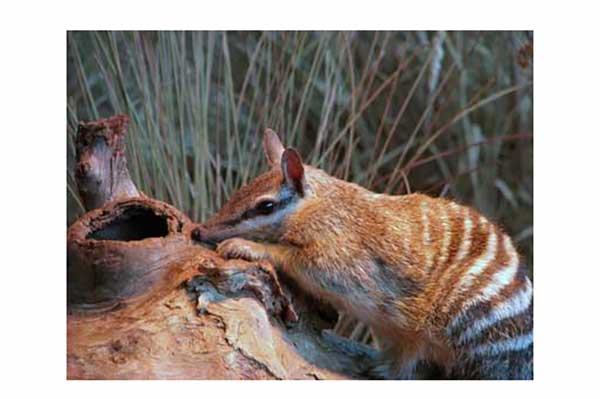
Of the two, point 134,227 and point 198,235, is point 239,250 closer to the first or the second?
point 198,235

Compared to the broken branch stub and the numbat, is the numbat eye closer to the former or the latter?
the numbat

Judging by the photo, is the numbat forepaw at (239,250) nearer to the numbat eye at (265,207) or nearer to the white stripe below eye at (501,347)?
the numbat eye at (265,207)

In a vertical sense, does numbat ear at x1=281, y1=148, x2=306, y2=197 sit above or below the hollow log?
above

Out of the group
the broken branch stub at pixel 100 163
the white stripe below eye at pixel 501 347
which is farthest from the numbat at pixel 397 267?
the broken branch stub at pixel 100 163

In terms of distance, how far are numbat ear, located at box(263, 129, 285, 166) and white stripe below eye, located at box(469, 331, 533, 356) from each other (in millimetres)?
793

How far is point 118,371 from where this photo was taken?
2.61 meters

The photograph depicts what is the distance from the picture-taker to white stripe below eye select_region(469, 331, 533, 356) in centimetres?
274

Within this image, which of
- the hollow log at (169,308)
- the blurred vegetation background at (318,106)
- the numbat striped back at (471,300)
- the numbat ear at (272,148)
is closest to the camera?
the hollow log at (169,308)

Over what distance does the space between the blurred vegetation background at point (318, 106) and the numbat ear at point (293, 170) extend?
0.61 metres

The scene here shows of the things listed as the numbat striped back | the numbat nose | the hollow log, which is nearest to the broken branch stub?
the hollow log

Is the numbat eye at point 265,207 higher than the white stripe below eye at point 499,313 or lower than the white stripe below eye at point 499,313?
higher

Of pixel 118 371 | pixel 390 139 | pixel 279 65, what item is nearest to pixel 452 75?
pixel 390 139

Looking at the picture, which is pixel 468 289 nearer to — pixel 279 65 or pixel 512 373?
pixel 512 373

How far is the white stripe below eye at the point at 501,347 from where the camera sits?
274cm
